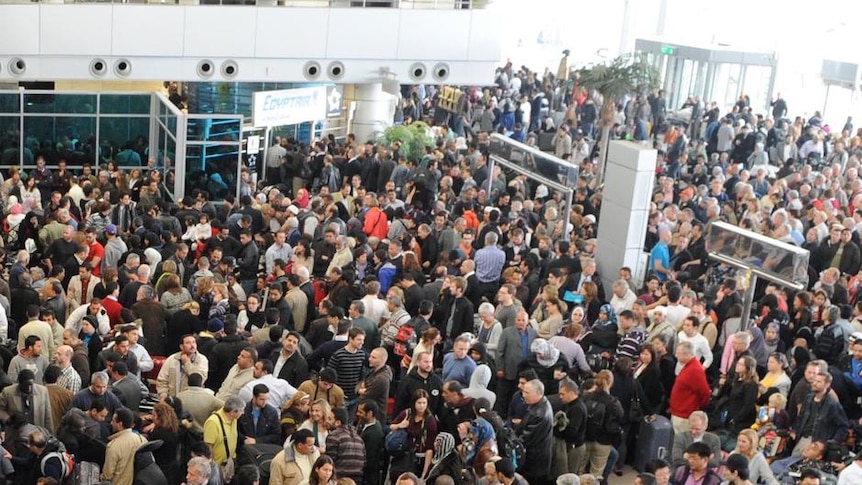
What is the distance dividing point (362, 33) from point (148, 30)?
411 cm

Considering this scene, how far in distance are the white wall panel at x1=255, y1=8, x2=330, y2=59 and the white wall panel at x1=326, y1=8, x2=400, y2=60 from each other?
20cm

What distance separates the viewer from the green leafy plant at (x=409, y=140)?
74.1 ft

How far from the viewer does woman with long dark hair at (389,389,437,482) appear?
31.8 ft

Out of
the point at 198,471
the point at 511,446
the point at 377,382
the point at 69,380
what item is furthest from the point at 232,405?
the point at 511,446

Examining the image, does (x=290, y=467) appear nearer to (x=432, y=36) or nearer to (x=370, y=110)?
(x=432, y=36)

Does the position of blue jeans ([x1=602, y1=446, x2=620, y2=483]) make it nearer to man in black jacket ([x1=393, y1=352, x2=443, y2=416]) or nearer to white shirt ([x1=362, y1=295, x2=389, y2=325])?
man in black jacket ([x1=393, y1=352, x2=443, y2=416])

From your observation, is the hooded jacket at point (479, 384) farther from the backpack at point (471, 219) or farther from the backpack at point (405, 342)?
the backpack at point (471, 219)

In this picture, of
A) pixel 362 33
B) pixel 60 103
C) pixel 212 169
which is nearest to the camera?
pixel 212 169

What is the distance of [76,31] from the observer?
69.1 feet

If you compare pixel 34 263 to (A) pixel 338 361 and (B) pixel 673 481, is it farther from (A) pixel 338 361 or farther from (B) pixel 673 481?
(B) pixel 673 481

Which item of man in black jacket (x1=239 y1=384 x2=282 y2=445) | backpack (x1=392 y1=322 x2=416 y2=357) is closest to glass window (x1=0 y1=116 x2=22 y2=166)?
backpack (x1=392 y1=322 x2=416 y2=357)

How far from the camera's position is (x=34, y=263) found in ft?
48.4

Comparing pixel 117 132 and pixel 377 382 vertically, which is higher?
pixel 117 132

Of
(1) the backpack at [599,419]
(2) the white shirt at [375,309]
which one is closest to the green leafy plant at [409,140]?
(2) the white shirt at [375,309]
